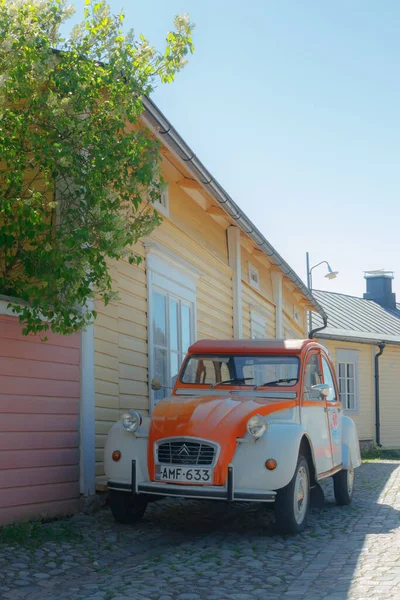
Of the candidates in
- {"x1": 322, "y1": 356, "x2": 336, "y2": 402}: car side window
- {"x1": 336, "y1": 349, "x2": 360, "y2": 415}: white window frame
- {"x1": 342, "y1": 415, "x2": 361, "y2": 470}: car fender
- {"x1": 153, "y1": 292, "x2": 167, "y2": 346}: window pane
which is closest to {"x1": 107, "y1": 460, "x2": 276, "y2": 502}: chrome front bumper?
{"x1": 322, "y1": 356, "x2": 336, "y2": 402}: car side window

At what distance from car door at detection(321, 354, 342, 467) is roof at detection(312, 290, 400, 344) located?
46.8 feet

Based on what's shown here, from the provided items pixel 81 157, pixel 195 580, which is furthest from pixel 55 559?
pixel 81 157

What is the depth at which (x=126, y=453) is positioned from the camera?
6.72m

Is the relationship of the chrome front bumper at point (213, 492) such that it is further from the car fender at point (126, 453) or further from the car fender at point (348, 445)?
the car fender at point (348, 445)

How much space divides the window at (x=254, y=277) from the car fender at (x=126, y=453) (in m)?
8.29

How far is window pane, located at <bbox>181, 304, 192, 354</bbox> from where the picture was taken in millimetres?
10786

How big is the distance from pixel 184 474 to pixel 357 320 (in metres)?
21.6

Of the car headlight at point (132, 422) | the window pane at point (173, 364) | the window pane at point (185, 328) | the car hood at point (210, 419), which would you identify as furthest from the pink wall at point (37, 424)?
the window pane at point (185, 328)

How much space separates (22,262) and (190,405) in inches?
72.7

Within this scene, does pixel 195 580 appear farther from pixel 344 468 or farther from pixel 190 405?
pixel 344 468

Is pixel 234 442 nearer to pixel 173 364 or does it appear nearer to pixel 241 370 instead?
pixel 241 370

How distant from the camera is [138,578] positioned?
17.1ft

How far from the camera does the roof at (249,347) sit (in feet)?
26.6

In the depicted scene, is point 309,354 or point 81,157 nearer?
point 81,157
